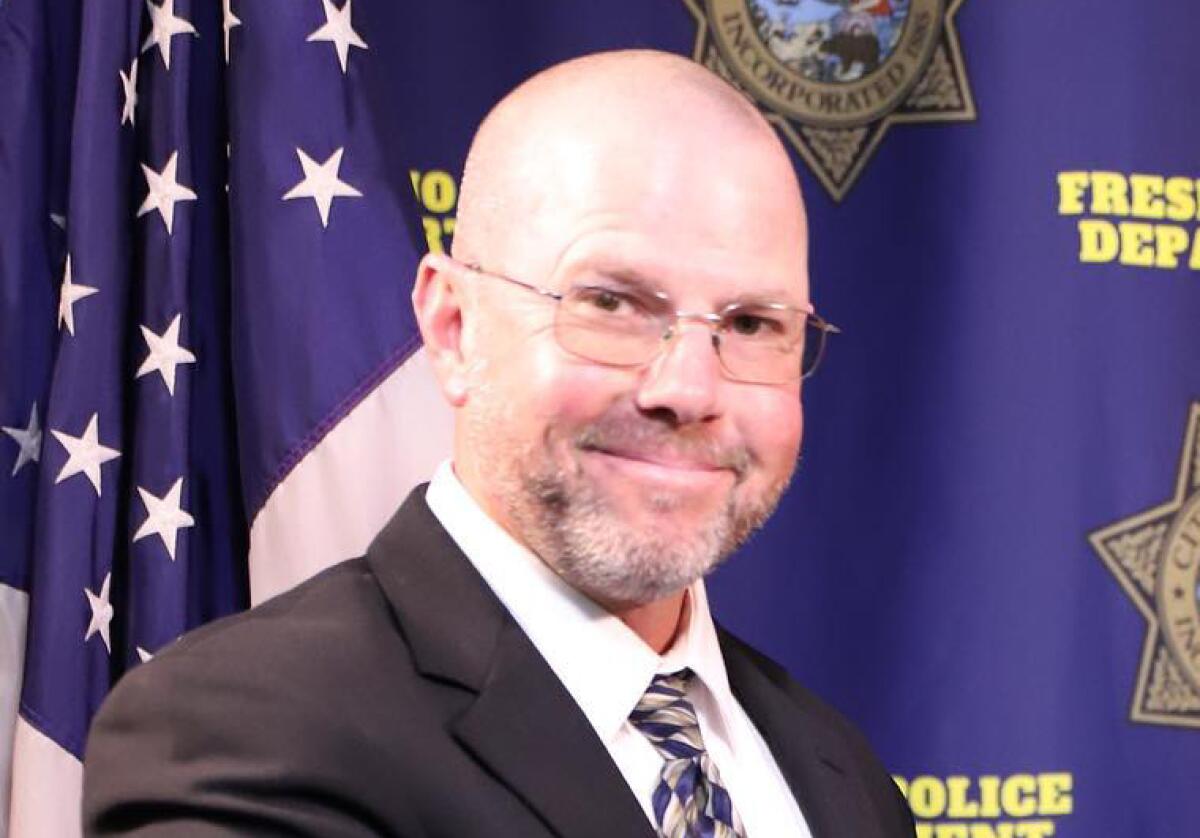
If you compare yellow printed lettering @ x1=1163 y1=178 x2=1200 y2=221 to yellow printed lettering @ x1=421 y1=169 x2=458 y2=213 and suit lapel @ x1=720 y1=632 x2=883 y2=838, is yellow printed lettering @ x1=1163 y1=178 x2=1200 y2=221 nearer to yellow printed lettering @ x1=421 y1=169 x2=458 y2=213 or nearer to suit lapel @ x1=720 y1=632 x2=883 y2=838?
yellow printed lettering @ x1=421 y1=169 x2=458 y2=213

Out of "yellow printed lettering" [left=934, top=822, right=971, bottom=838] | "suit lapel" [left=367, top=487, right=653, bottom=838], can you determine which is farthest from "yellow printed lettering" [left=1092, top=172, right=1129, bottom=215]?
"suit lapel" [left=367, top=487, right=653, bottom=838]

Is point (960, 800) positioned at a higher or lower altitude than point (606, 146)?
lower

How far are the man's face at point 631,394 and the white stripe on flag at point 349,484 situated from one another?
31.3 inches

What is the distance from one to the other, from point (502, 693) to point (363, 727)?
15cm

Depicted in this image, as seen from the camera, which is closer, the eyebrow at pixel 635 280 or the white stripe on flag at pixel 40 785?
the eyebrow at pixel 635 280

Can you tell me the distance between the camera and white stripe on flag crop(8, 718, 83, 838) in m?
2.37

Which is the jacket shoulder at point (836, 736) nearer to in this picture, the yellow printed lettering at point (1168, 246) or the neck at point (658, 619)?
the neck at point (658, 619)

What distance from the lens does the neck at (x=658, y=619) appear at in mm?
1724

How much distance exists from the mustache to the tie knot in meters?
0.24

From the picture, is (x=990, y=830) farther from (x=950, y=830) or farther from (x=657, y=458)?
(x=657, y=458)

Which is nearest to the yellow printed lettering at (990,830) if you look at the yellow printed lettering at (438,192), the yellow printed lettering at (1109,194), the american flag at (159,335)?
the yellow printed lettering at (1109,194)

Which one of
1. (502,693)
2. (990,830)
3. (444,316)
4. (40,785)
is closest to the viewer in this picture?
(502,693)

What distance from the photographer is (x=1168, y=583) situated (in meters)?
3.05

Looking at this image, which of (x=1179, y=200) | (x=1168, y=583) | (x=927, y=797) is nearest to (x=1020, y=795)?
(x=927, y=797)
